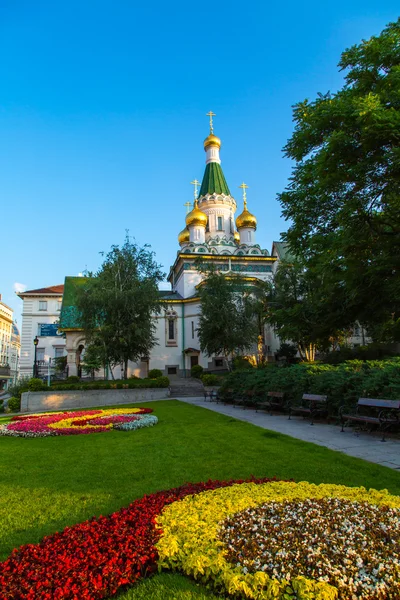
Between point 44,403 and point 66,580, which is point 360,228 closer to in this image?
point 66,580

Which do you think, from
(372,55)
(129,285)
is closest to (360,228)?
(372,55)

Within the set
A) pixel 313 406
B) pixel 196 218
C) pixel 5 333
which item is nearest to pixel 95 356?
pixel 313 406

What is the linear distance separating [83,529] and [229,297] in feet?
94.8

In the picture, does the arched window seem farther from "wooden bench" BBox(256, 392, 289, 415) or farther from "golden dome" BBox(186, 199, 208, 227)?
"wooden bench" BBox(256, 392, 289, 415)

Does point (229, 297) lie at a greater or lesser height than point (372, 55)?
lesser

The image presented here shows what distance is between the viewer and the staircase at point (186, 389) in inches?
1136

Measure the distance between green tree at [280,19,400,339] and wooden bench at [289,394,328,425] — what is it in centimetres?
531

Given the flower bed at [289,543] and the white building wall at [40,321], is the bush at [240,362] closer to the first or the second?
the white building wall at [40,321]

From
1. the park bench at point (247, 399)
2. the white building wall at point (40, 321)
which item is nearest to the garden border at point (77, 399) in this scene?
the park bench at point (247, 399)

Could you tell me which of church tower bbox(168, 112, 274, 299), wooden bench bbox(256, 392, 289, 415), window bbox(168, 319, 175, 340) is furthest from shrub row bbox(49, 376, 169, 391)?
church tower bbox(168, 112, 274, 299)

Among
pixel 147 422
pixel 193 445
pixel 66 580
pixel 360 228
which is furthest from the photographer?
pixel 360 228

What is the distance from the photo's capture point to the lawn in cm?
471

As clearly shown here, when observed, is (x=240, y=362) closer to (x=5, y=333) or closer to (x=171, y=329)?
(x=171, y=329)

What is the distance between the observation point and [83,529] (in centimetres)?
409
